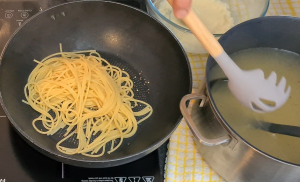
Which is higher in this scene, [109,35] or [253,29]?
[109,35]

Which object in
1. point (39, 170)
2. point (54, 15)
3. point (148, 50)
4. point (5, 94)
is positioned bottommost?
point (39, 170)

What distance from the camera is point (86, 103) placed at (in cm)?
100

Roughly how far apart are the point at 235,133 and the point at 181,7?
0.30 m

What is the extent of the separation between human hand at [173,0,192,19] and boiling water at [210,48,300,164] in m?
0.29

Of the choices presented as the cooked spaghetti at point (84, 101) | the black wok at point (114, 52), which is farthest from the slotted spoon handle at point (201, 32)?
the cooked spaghetti at point (84, 101)

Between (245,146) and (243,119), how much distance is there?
0.63 ft

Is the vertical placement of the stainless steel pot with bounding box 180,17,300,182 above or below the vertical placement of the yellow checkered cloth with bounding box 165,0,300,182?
above

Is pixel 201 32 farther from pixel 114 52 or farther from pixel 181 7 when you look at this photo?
pixel 114 52

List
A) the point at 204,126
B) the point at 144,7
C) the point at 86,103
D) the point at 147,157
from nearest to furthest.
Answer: the point at 204,126 → the point at 147,157 → the point at 86,103 → the point at 144,7

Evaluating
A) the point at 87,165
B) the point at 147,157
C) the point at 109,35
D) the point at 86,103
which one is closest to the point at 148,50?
the point at 109,35

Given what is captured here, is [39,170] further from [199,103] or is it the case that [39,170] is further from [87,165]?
[199,103]

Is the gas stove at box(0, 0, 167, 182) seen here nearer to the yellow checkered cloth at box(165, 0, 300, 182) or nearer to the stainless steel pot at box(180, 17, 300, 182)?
the yellow checkered cloth at box(165, 0, 300, 182)

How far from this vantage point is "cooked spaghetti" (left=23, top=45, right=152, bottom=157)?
3.00 ft

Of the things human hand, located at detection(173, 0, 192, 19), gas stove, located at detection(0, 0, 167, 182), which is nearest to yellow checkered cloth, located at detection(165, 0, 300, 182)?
gas stove, located at detection(0, 0, 167, 182)
